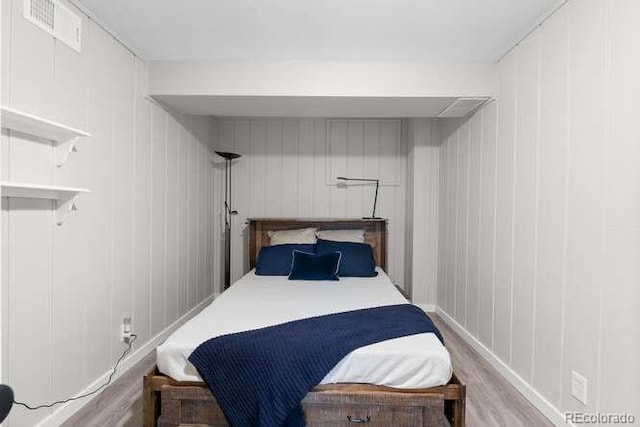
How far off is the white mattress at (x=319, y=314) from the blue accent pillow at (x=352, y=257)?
1.83 ft

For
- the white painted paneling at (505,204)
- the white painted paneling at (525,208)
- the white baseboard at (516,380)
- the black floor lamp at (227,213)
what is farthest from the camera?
the black floor lamp at (227,213)

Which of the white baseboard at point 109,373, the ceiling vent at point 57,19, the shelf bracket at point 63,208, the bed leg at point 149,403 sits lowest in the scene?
the white baseboard at point 109,373

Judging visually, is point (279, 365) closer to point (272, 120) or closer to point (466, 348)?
point (466, 348)

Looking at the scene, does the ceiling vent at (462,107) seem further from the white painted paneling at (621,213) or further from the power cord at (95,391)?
the power cord at (95,391)

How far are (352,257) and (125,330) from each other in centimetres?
201

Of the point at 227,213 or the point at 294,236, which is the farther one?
the point at 227,213

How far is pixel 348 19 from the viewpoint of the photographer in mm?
2439

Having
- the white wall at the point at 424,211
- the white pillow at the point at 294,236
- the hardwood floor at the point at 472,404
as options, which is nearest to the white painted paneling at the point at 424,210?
the white wall at the point at 424,211

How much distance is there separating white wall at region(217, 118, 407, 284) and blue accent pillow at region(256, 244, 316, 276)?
0.83m

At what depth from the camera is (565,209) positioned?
212cm

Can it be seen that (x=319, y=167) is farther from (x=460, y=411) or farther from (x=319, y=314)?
(x=460, y=411)

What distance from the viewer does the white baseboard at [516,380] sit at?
2180 mm

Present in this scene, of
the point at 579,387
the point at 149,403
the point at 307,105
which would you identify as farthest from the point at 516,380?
the point at 307,105

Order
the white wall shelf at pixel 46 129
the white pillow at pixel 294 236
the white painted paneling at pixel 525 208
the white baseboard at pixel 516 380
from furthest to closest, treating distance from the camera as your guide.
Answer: the white pillow at pixel 294 236 → the white painted paneling at pixel 525 208 → the white baseboard at pixel 516 380 → the white wall shelf at pixel 46 129
